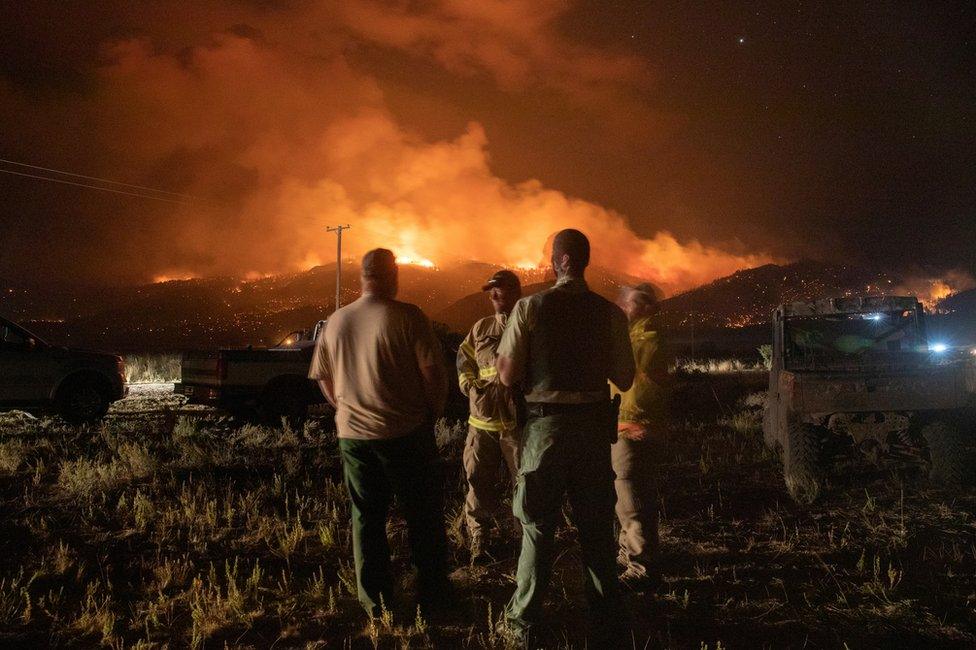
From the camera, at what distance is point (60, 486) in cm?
666

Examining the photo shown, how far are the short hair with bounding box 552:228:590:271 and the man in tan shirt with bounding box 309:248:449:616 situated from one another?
2.72ft

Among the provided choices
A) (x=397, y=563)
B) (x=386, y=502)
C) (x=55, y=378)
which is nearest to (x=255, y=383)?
(x=55, y=378)

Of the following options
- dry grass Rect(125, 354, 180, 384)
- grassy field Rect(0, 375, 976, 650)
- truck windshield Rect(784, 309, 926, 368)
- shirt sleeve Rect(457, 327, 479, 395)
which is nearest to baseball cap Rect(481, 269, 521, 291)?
shirt sleeve Rect(457, 327, 479, 395)

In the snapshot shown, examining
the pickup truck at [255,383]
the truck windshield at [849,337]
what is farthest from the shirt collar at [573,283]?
the pickup truck at [255,383]

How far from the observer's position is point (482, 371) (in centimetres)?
446

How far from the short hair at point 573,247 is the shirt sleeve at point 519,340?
1.18ft

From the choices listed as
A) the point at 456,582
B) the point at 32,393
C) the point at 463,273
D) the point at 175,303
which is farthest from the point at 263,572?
the point at 175,303

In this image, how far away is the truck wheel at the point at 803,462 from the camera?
5926 millimetres

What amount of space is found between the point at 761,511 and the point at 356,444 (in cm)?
399

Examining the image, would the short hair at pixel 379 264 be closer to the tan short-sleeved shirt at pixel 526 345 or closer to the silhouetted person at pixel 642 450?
the tan short-sleeved shirt at pixel 526 345

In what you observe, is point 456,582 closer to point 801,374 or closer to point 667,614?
point 667,614

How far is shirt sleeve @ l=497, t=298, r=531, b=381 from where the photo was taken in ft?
10.7

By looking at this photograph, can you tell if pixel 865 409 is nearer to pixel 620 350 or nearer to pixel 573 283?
pixel 620 350

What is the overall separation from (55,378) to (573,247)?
10.5 metres
